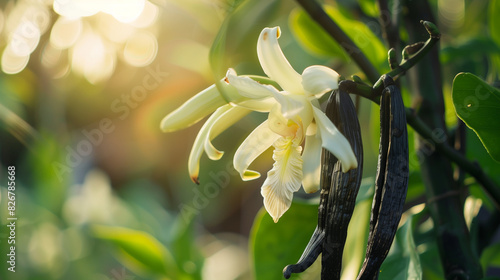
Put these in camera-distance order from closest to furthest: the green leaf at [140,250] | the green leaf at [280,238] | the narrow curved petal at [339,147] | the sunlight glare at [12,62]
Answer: the narrow curved petal at [339,147], the green leaf at [280,238], the green leaf at [140,250], the sunlight glare at [12,62]

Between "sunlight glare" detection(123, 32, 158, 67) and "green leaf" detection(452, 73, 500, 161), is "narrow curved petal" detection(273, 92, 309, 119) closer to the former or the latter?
"green leaf" detection(452, 73, 500, 161)

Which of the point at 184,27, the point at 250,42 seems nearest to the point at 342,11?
the point at 250,42

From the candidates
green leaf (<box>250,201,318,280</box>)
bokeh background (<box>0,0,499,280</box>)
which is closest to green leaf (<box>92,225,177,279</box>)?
bokeh background (<box>0,0,499,280</box>)

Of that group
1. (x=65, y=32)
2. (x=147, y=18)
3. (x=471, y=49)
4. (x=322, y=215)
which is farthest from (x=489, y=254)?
(x=65, y=32)

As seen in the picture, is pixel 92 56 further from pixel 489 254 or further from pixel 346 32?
pixel 489 254

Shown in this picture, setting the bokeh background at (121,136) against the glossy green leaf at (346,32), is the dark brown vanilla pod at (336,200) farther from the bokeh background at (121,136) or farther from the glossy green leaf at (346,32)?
the bokeh background at (121,136)

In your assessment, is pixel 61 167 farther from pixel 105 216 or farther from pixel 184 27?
pixel 184 27

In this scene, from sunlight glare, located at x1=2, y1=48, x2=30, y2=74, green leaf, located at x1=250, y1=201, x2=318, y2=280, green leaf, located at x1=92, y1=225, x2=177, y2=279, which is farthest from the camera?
sunlight glare, located at x1=2, y1=48, x2=30, y2=74

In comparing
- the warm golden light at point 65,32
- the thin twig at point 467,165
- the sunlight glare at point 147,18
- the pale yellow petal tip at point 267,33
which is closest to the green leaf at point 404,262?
the thin twig at point 467,165
